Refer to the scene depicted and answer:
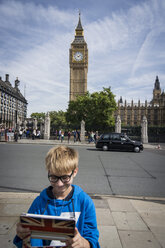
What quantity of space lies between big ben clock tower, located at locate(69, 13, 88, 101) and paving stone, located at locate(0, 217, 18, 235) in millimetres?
71203

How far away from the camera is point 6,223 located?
111 inches

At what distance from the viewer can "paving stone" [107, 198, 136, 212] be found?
3424 mm

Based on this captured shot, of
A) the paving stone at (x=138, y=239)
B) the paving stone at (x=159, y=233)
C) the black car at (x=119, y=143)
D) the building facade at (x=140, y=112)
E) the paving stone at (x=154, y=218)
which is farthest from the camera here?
the building facade at (x=140, y=112)

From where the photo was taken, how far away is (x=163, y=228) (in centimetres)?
277

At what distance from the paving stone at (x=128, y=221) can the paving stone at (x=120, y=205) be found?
0.17 m

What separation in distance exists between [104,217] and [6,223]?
162 cm

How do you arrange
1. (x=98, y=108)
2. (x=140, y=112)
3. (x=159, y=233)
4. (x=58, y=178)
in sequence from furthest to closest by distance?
(x=140, y=112) < (x=98, y=108) < (x=159, y=233) < (x=58, y=178)

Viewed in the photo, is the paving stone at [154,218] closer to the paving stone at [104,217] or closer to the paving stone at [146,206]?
the paving stone at [146,206]

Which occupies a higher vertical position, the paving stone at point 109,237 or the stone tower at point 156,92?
the stone tower at point 156,92

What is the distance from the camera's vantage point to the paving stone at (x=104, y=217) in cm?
287

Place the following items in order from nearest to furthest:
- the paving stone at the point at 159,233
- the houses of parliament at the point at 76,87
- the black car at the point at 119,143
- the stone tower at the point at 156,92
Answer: the paving stone at the point at 159,233, the black car at the point at 119,143, the houses of parliament at the point at 76,87, the stone tower at the point at 156,92

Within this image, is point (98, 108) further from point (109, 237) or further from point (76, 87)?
point (76, 87)

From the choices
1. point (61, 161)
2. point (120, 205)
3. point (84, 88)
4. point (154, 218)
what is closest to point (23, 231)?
point (61, 161)

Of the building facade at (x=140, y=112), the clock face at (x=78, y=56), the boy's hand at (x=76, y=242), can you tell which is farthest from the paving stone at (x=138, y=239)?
the building facade at (x=140, y=112)
